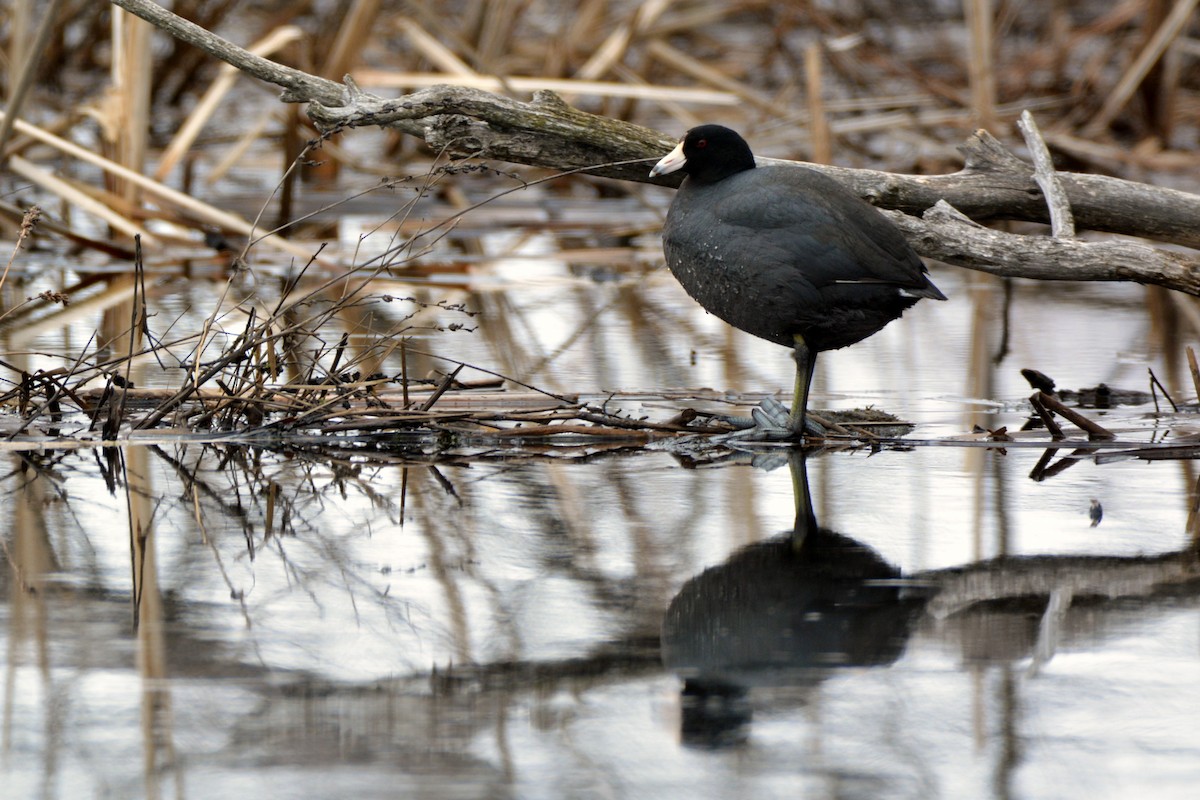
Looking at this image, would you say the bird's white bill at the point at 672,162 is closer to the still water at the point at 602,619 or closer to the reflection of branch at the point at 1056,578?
the still water at the point at 602,619

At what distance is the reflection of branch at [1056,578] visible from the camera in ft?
9.61

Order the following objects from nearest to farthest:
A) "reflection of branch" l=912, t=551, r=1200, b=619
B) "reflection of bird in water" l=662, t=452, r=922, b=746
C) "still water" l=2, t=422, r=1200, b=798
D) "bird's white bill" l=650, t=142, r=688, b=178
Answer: "still water" l=2, t=422, r=1200, b=798
"reflection of bird in water" l=662, t=452, r=922, b=746
"reflection of branch" l=912, t=551, r=1200, b=619
"bird's white bill" l=650, t=142, r=688, b=178

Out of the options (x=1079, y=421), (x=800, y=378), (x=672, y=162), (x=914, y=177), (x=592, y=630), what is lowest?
(x=592, y=630)

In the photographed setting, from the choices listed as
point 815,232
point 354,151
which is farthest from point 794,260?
point 354,151

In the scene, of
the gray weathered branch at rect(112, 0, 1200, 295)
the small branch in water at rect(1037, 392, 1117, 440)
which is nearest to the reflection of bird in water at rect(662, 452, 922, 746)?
the small branch in water at rect(1037, 392, 1117, 440)

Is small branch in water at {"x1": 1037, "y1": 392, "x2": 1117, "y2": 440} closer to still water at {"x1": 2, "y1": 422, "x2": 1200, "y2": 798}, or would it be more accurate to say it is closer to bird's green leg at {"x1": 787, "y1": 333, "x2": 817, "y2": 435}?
still water at {"x1": 2, "y1": 422, "x2": 1200, "y2": 798}

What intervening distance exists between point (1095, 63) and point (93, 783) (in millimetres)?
11373

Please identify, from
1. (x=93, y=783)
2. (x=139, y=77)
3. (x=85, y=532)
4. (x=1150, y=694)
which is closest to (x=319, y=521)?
(x=85, y=532)

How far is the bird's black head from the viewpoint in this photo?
4.21 m

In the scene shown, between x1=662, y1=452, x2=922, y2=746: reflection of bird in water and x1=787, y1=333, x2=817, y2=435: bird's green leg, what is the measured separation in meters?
0.87

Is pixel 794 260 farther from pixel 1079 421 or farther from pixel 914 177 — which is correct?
pixel 914 177

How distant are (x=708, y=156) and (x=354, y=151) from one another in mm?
8289

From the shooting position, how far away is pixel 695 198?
164 inches

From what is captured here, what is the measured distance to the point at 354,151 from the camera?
477 inches
